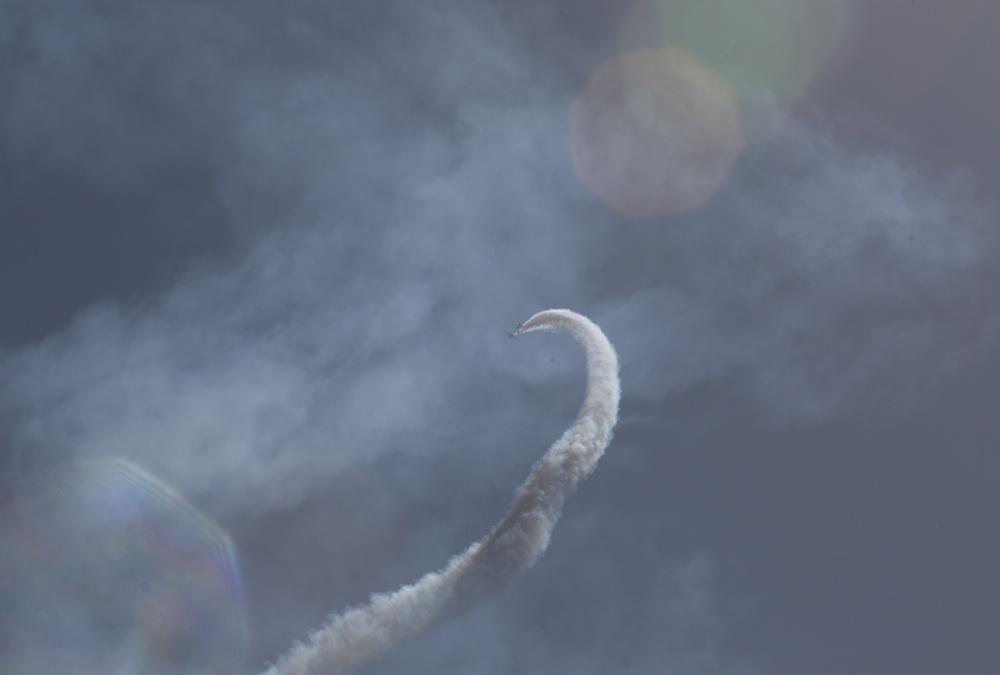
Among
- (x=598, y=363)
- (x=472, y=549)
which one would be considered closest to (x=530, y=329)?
(x=598, y=363)

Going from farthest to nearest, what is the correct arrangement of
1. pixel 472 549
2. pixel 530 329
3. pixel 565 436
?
pixel 530 329 → pixel 565 436 → pixel 472 549

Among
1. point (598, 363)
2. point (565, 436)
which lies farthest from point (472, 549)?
point (598, 363)

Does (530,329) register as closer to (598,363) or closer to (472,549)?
(598,363)

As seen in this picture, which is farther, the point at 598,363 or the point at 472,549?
the point at 598,363

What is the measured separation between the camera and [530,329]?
5005 inches

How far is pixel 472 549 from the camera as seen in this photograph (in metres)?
108

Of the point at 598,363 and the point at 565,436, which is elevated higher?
the point at 598,363

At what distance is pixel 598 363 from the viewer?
124125 millimetres

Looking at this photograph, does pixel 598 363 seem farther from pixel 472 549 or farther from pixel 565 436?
pixel 472 549

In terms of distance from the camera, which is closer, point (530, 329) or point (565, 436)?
point (565, 436)

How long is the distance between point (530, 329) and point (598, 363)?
10.9 m

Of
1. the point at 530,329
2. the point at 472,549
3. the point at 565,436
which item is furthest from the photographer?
the point at 530,329

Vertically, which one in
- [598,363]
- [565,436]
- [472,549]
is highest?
[598,363]

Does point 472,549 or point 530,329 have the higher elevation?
point 530,329
